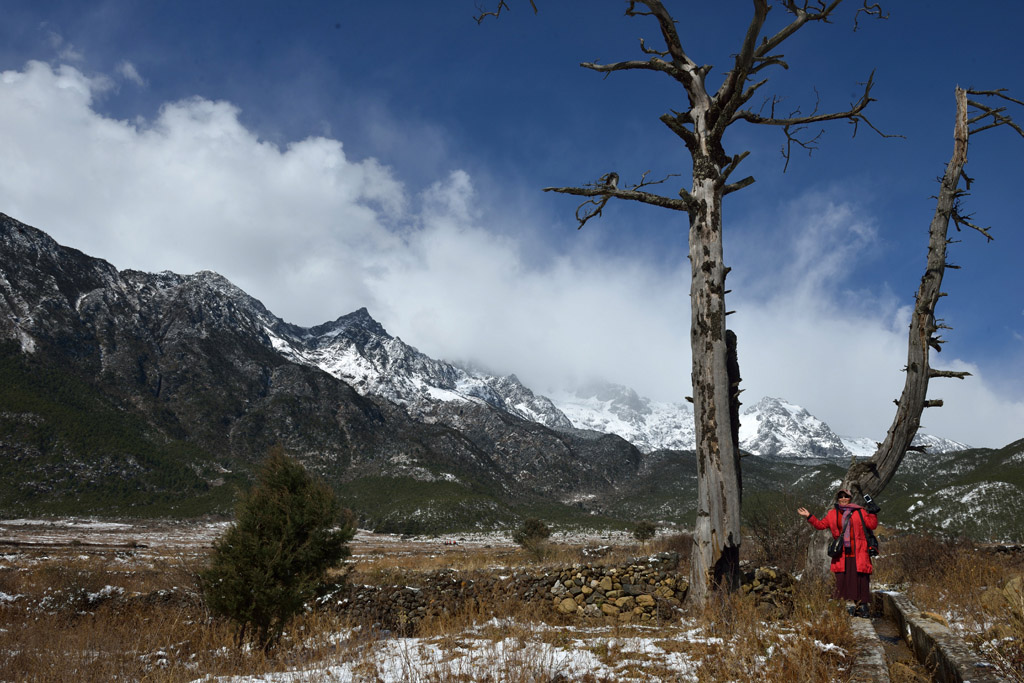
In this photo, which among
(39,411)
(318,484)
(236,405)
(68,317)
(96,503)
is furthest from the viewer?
(236,405)

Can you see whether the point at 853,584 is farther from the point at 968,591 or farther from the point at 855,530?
the point at 968,591

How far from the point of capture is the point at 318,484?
11.2 metres

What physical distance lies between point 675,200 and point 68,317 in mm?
190758

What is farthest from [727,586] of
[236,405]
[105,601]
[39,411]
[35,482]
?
[236,405]

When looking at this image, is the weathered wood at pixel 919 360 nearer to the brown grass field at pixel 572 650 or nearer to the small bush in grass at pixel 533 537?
the brown grass field at pixel 572 650

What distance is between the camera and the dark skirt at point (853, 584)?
6773 mm

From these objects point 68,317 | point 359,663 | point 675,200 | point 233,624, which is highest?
point 68,317

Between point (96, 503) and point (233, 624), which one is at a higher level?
point (233, 624)

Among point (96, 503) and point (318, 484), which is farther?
point (96, 503)

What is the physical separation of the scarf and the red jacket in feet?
0.07

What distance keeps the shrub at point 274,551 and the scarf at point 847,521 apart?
7.94 meters

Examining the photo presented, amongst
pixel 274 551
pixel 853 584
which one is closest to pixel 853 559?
pixel 853 584

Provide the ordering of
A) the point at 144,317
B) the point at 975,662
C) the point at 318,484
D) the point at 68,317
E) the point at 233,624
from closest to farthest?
A: 1. the point at 975,662
2. the point at 233,624
3. the point at 318,484
4. the point at 68,317
5. the point at 144,317

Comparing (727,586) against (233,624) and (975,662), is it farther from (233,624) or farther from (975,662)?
(233,624)
